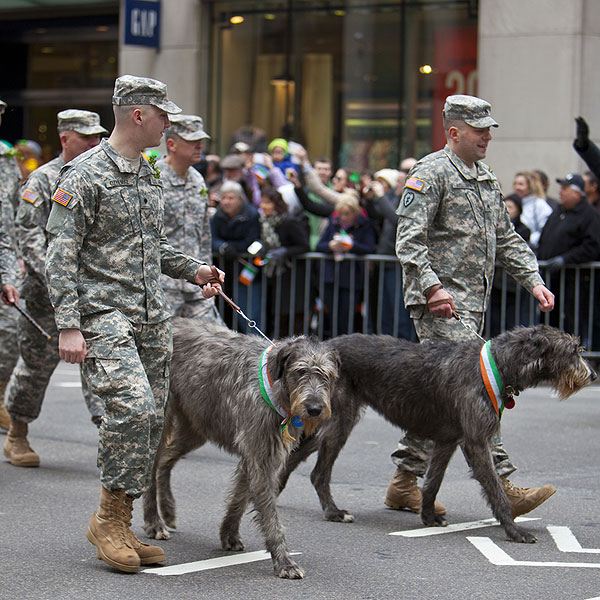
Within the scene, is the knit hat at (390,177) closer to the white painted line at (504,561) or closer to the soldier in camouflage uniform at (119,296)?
the white painted line at (504,561)

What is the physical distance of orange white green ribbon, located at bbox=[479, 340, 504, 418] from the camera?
6469 millimetres

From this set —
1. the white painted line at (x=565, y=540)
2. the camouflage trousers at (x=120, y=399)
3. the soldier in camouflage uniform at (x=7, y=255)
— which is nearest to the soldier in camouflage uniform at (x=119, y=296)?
the camouflage trousers at (x=120, y=399)

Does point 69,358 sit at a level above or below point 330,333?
above

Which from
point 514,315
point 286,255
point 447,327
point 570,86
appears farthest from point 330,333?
point 447,327

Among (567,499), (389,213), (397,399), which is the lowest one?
(567,499)

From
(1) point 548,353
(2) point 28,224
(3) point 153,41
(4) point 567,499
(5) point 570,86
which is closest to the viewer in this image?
(1) point 548,353

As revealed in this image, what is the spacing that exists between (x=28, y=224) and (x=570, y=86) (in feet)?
33.8

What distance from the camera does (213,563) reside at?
589 centimetres

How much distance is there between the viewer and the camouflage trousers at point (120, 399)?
5543mm

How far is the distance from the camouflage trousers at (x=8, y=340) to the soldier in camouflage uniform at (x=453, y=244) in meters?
3.57

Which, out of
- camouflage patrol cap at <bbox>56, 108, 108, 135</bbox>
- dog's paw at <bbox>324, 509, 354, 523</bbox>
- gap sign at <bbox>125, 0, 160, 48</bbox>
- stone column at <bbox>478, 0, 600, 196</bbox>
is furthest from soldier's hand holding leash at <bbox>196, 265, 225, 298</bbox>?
gap sign at <bbox>125, 0, 160, 48</bbox>

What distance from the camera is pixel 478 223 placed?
280 inches

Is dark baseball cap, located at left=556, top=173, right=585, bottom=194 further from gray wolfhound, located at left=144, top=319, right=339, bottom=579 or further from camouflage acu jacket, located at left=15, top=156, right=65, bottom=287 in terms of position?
gray wolfhound, located at left=144, top=319, right=339, bottom=579

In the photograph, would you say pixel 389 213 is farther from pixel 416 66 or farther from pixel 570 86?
pixel 416 66
